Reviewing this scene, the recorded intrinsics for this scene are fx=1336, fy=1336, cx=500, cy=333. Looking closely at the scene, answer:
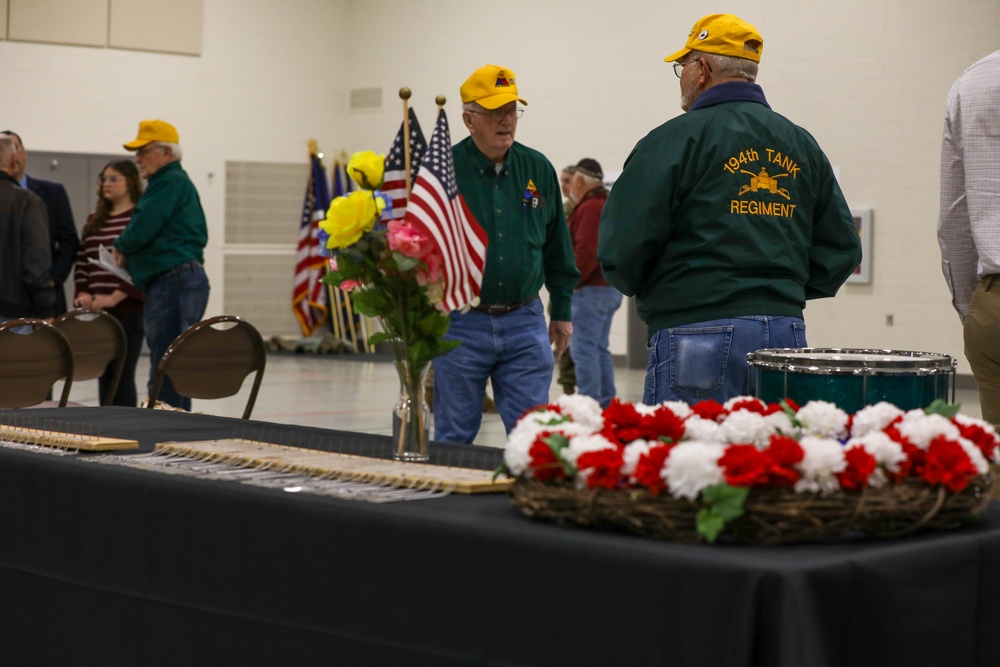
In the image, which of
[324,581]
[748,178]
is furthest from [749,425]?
[748,178]

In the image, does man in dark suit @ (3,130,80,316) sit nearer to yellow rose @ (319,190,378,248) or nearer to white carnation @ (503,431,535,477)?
yellow rose @ (319,190,378,248)

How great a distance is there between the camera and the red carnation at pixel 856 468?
61.3 inches

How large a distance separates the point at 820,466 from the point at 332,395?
8680 millimetres

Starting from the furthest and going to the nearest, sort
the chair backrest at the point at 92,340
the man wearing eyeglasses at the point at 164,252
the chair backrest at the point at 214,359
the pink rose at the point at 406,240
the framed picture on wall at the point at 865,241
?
1. the framed picture on wall at the point at 865,241
2. the man wearing eyeglasses at the point at 164,252
3. the chair backrest at the point at 92,340
4. the chair backrest at the point at 214,359
5. the pink rose at the point at 406,240

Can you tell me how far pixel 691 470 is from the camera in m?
1.53

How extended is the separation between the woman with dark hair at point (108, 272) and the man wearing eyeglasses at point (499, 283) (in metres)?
3.06

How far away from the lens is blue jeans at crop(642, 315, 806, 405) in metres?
2.95

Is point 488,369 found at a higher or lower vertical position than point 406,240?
lower

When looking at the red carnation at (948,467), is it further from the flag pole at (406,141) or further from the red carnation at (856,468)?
the flag pole at (406,141)

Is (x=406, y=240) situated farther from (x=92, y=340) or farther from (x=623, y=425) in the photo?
(x=92, y=340)

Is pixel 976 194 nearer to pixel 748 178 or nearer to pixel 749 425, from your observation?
pixel 748 178

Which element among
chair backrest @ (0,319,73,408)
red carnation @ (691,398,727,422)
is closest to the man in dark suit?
chair backrest @ (0,319,73,408)

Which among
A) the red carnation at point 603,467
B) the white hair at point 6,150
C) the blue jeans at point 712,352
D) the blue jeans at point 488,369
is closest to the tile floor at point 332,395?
the white hair at point 6,150

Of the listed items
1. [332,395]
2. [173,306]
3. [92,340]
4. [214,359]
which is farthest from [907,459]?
[332,395]
